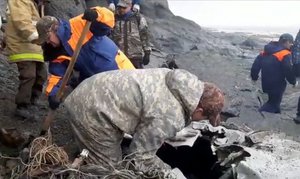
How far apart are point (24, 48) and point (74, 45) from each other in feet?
3.81

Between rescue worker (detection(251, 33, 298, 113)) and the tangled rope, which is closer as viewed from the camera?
the tangled rope

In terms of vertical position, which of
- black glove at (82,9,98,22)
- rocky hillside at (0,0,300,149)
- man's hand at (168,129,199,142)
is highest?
black glove at (82,9,98,22)

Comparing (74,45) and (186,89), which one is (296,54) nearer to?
(74,45)

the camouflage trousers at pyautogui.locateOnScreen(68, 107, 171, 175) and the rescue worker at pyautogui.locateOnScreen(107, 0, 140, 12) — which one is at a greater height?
the rescue worker at pyautogui.locateOnScreen(107, 0, 140, 12)

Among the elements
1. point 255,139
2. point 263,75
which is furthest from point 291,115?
point 255,139

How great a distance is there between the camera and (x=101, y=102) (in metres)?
3.29

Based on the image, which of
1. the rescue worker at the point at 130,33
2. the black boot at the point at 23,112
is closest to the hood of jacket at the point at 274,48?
the rescue worker at the point at 130,33

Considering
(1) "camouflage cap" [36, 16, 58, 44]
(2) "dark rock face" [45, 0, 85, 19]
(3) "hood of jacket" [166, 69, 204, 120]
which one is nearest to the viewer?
(3) "hood of jacket" [166, 69, 204, 120]

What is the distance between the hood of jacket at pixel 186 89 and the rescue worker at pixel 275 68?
5.19 meters

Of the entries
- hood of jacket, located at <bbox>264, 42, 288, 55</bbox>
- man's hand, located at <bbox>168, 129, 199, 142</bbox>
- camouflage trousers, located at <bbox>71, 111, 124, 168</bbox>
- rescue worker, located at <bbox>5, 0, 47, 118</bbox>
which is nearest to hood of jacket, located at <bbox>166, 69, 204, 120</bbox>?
→ camouflage trousers, located at <bbox>71, 111, 124, 168</bbox>

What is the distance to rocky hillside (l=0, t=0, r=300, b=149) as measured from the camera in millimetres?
5901

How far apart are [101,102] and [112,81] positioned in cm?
17

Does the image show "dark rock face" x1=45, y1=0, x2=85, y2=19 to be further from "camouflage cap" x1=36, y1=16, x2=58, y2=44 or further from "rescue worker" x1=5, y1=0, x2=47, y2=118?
"camouflage cap" x1=36, y1=16, x2=58, y2=44

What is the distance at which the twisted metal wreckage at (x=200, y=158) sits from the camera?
10.7ft
